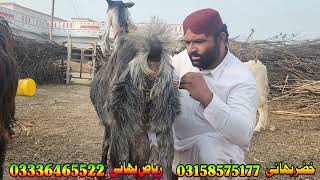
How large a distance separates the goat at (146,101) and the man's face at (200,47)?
32 centimetres

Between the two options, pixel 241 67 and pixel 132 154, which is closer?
pixel 132 154

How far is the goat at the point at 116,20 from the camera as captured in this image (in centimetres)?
418

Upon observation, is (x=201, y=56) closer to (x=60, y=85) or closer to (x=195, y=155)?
(x=195, y=155)

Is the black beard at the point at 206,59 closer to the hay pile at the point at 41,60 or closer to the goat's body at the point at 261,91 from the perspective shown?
the goat's body at the point at 261,91

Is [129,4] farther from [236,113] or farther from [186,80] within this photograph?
[236,113]

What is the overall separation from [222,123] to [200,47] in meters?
0.64

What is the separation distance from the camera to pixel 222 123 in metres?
2.29

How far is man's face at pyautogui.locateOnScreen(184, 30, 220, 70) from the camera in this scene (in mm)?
2600

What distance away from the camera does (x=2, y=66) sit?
2.72 metres

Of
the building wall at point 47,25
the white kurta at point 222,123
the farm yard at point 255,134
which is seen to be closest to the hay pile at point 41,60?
the farm yard at point 255,134

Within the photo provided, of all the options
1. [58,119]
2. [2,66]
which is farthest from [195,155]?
[58,119]

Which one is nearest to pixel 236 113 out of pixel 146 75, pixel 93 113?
pixel 146 75

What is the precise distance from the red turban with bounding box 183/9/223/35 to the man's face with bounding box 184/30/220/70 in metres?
0.04

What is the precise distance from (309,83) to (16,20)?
21220 mm
